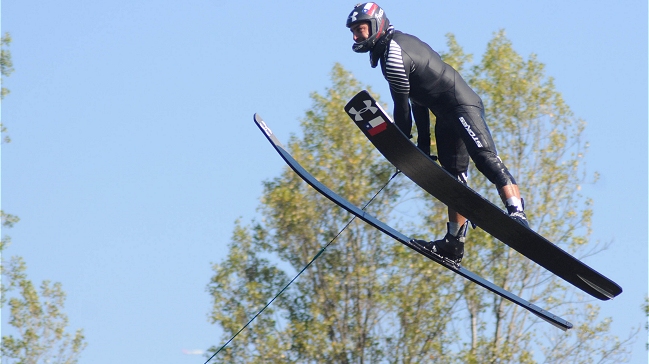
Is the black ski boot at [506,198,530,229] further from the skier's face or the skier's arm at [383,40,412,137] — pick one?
the skier's face

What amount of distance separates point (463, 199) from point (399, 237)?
63 cm

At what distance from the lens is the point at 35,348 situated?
19688mm

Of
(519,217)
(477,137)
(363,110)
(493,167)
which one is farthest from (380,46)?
(519,217)

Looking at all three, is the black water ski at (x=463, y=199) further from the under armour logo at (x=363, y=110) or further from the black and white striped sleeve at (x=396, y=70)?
the black and white striped sleeve at (x=396, y=70)

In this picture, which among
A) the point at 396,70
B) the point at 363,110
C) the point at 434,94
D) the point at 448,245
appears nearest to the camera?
the point at 396,70

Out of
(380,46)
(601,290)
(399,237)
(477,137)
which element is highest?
(380,46)

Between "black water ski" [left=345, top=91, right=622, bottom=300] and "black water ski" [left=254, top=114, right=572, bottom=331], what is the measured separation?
46cm

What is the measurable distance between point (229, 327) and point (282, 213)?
2.21 m

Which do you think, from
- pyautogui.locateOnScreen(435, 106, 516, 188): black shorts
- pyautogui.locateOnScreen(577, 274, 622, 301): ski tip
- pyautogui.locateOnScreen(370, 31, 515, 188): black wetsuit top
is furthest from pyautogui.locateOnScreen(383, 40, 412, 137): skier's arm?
pyautogui.locateOnScreen(577, 274, 622, 301): ski tip

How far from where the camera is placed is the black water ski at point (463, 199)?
24.6 feet

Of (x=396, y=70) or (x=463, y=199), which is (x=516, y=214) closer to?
(x=463, y=199)

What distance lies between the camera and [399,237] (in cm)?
798

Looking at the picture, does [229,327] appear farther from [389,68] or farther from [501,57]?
[389,68]

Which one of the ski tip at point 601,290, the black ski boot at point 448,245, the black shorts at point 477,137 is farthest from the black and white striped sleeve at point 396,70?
the ski tip at point 601,290
